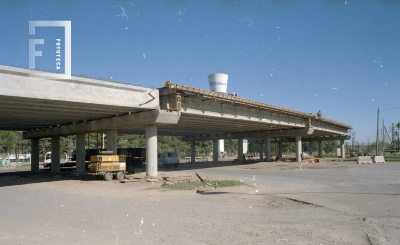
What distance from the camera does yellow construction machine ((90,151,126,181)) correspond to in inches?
932

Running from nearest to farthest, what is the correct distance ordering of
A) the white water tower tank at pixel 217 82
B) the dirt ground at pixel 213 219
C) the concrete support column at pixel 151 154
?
1. the dirt ground at pixel 213 219
2. the concrete support column at pixel 151 154
3. the white water tower tank at pixel 217 82

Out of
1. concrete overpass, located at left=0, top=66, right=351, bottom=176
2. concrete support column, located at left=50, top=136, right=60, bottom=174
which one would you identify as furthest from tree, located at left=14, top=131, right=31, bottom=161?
concrete support column, located at left=50, top=136, right=60, bottom=174

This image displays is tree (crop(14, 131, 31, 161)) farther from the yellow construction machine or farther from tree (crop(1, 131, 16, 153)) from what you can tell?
the yellow construction machine

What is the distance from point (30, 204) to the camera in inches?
539

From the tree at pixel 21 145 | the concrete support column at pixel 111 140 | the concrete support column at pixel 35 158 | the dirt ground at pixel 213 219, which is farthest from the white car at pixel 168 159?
the tree at pixel 21 145

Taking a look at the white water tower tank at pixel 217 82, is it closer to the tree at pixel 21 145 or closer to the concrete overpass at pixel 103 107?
the concrete overpass at pixel 103 107

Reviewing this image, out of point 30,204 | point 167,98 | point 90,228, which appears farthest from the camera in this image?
point 167,98

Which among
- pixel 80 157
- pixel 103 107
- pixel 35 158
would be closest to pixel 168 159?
pixel 80 157

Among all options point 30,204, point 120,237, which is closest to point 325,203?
point 120,237

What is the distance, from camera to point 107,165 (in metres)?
24.1

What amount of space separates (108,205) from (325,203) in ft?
31.1

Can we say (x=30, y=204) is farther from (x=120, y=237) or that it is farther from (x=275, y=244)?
(x=275, y=244)

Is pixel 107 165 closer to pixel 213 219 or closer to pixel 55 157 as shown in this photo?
pixel 213 219

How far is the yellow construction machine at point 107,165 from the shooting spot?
2367cm
